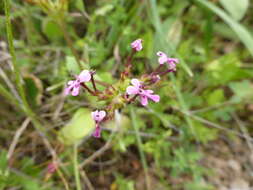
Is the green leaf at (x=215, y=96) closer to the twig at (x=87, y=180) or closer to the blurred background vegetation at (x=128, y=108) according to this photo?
the blurred background vegetation at (x=128, y=108)

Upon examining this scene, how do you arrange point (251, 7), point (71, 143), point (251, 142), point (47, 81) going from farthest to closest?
point (251, 7), point (251, 142), point (47, 81), point (71, 143)

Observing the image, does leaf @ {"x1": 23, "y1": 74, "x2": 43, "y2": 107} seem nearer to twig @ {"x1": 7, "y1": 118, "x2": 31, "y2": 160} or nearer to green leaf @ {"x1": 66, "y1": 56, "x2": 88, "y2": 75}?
twig @ {"x1": 7, "y1": 118, "x2": 31, "y2": 160}

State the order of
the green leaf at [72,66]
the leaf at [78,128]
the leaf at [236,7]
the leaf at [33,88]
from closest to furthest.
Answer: the green leaf at [72,66]
the leaf at [78,128]
the leaf at [33,88]
the leaf at [236,7]

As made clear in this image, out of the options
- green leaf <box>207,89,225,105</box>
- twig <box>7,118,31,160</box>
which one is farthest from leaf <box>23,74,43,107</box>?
green leaf <box>207,89,225,105</box>

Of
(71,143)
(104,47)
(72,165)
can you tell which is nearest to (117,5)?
(104,47)

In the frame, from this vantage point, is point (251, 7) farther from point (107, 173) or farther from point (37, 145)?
point (37, 145)

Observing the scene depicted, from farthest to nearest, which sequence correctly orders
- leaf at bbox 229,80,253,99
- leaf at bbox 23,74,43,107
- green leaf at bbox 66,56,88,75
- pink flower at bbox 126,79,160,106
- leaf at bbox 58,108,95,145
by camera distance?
leaf at bbox 229,80,253,99 → leaf at bbox 23,74,43,107 → leaf at bbox 58,108,95,145 → green leaf at bbox 66,56,88,75 → pink flower at bbox 126,79,160,106

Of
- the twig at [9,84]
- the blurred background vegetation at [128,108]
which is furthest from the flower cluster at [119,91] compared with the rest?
the twig at [9,84]
